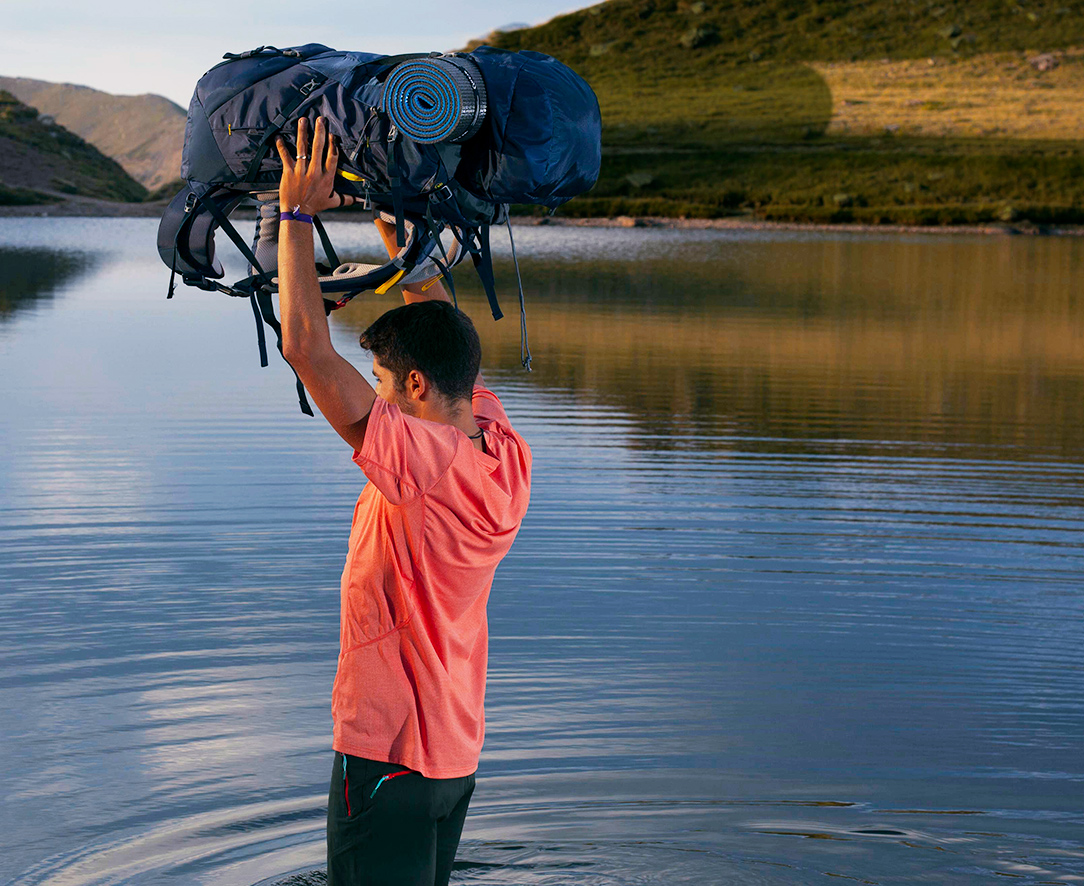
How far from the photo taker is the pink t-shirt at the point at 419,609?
2.71 meters

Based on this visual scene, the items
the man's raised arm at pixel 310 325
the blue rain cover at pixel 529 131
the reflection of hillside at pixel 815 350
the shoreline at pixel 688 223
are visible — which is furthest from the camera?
the shoreline at pixel 688 223

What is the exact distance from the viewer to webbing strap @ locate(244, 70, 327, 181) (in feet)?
9.36

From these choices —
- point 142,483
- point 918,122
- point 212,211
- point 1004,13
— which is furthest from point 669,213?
point 1004,13

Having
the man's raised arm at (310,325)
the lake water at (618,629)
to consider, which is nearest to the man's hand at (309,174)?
the man's raised arm at (310,325)

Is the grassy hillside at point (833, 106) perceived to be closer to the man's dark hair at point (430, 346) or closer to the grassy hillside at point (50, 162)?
the grassy hillside at point (50, 162)

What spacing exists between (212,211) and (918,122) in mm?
111114

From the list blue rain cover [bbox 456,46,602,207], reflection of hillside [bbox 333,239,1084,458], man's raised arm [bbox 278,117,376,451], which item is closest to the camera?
man's raised arm [bbox 278,117,376,451]

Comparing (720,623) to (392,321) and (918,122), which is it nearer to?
(392,321)

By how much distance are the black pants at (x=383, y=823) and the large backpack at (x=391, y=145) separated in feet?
2.64

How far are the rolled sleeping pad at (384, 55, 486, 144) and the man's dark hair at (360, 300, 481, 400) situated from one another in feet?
1.25

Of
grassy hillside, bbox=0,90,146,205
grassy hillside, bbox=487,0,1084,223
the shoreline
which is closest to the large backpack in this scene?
the shoreline

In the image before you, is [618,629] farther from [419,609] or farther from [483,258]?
[419,609]

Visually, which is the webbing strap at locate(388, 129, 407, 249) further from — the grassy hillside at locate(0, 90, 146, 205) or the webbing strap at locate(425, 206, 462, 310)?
the grassy hillside at locate(0, 90, 146, 205)

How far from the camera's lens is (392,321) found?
106 inches
